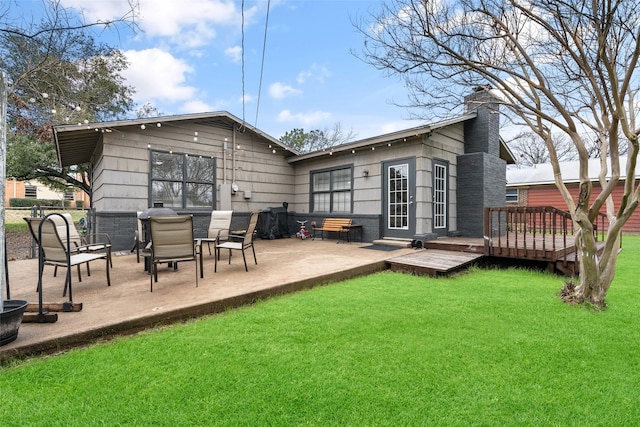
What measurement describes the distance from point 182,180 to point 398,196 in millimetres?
5491

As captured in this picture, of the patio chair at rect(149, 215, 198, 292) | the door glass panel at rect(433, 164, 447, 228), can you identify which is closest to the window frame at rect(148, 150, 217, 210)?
the patio chair at rect(149, 215, 198, 292)

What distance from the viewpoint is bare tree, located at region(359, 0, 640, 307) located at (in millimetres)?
3307

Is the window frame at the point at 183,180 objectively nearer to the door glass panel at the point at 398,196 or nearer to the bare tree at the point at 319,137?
the door glass panel at the point at 398,196

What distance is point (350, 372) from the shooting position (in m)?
2.13

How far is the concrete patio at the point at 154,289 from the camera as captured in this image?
256 centimetres

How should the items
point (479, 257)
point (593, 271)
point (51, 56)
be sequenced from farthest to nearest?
point (479, 257) → point (51, 56) → point (593, 271)

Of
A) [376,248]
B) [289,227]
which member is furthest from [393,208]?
[289,227]

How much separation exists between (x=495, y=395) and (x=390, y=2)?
14.9 feet

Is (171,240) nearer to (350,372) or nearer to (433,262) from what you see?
(350,372)

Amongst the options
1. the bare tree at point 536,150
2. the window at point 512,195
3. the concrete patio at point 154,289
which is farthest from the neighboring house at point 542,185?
the concrete patio at point 154,289

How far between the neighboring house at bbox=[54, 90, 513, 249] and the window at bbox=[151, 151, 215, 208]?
2 centimetres

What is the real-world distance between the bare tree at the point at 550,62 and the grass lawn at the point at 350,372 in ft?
3.89

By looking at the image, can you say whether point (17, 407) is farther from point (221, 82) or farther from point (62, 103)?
point (221, 82)

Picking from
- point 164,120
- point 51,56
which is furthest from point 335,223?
point 51,56
